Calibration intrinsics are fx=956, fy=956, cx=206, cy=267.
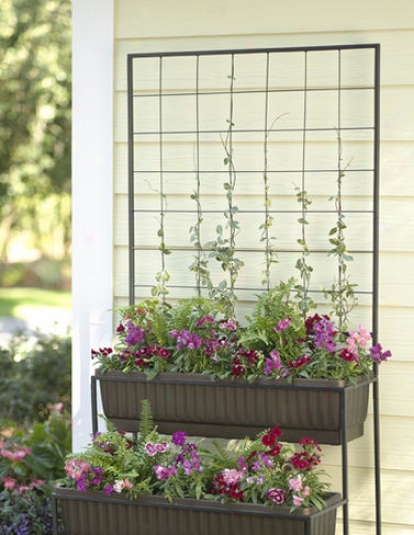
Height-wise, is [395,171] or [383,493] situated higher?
[395,171]

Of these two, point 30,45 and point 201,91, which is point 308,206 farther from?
point 30,45

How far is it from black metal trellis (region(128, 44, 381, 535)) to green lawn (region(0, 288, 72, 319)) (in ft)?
25.5

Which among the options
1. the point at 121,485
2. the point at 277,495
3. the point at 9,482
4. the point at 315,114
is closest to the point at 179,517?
the point at 121,485

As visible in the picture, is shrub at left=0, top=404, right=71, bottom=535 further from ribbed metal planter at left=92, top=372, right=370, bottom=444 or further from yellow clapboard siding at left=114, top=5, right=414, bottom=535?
yellow clapboard siding at left=114, top=5, right=414, bottom=535

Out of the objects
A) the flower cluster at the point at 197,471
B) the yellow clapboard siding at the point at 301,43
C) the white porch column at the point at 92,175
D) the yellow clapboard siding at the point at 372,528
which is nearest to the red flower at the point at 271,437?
the flower cluster at the point at 197,471

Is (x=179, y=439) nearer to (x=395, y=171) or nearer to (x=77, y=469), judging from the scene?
(x=77, y=469)

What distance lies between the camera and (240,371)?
2.94 metres

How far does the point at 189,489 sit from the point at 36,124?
8.03 metres

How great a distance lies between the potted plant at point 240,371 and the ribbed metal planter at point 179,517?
0.93 feet

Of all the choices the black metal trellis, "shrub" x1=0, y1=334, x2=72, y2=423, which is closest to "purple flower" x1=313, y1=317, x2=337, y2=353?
the black metal trellis

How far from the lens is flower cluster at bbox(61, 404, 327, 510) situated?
109 inches

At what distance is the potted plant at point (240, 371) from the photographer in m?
2.92

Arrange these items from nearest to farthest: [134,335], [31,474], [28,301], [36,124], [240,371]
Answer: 1. [240,371]
2. [134,335]
3. [31,474]
4. [36,124]
5. [28,301]

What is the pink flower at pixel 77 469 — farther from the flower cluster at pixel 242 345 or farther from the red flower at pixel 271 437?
the red flower at pixel 271 437
